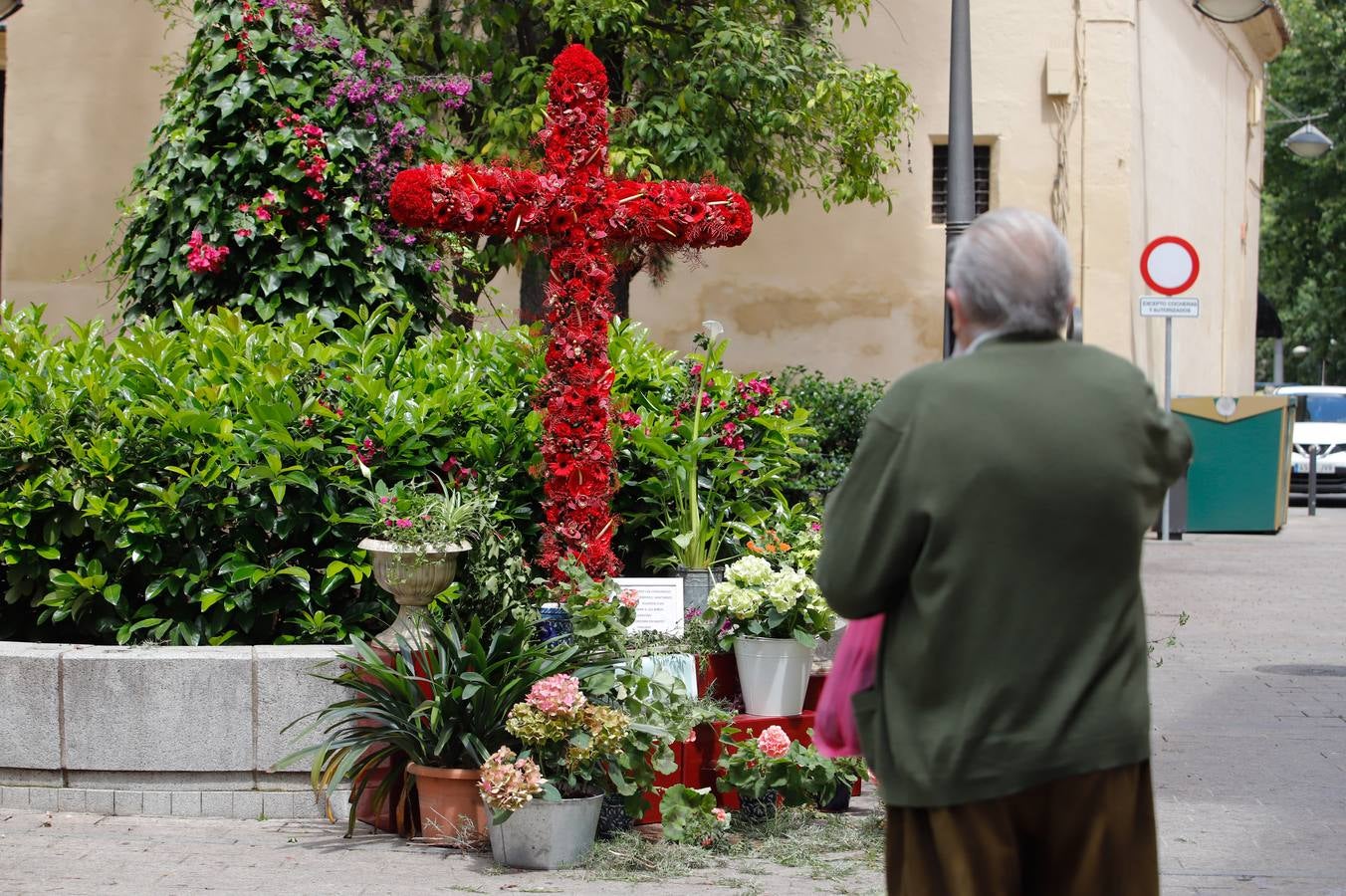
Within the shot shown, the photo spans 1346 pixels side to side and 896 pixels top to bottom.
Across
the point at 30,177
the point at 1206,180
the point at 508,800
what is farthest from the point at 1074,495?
the point at 1206,180

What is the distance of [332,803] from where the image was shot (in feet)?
20.4

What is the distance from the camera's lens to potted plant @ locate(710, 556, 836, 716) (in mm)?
6270

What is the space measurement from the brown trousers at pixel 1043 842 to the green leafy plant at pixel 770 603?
3389 mm

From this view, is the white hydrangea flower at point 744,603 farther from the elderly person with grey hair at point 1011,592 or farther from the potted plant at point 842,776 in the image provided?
the elderly person with grey hair at point 1011,592

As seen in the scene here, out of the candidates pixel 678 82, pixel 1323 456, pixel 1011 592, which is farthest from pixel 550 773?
pixel 1323 456

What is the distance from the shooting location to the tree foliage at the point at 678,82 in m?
12.8

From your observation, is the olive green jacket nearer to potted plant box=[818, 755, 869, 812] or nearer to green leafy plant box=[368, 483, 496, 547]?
potted plant box=[818, 755, 869, 812]

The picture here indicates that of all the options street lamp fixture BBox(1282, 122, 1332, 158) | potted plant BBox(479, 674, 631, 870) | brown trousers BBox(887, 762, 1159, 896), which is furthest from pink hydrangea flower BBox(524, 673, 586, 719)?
street lamp fixture BBox(1282, 122, 1332, 158)

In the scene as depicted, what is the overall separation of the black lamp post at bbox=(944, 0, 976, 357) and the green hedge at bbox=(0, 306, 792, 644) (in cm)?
422

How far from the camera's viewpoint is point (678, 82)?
44.7ft

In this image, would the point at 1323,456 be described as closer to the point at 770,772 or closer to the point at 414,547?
the point at 770,772

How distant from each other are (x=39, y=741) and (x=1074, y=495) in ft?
15.7

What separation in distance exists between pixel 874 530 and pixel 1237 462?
17.9m

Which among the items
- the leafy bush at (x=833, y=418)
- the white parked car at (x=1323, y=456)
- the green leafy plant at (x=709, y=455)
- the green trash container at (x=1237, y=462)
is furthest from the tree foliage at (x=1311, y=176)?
the green leafy plant at (x=709, y=455)
